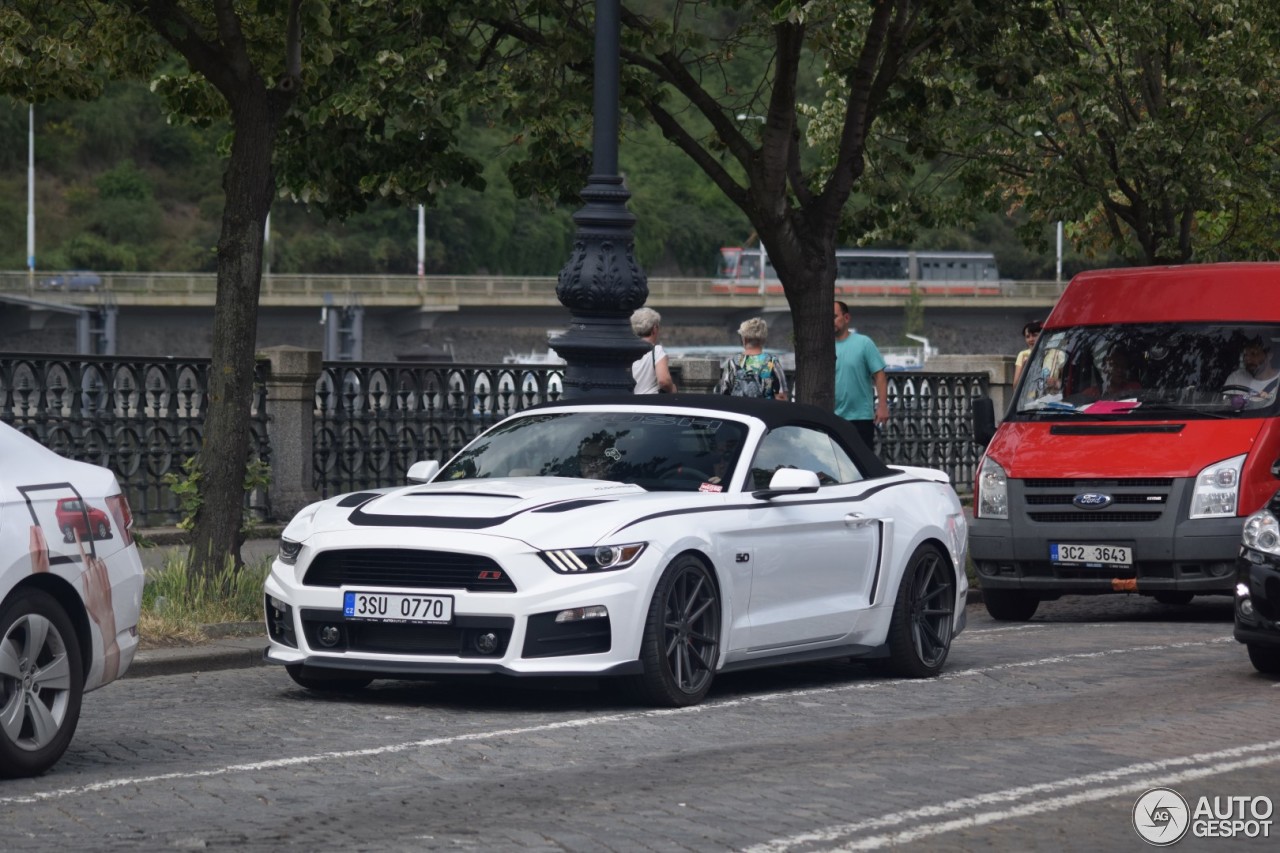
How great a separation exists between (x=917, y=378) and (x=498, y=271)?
98.5 m

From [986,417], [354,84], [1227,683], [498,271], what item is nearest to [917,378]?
[986,417]

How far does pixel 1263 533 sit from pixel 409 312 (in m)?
84.4

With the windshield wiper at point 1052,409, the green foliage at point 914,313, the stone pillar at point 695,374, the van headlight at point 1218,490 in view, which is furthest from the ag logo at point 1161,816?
the green foliage at point 914,313

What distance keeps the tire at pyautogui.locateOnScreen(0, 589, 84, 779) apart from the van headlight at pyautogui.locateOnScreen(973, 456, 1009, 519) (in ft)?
27.8

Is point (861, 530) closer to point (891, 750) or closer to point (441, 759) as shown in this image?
point (891, 750)

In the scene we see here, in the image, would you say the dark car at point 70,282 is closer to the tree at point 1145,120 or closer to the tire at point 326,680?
the tree at point 1145,120

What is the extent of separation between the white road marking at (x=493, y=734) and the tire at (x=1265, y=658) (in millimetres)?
1133

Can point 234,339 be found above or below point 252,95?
below

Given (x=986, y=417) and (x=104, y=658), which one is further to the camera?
(x=986, y=417)

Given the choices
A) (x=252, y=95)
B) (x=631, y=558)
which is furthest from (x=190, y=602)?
(x=631, y=558)

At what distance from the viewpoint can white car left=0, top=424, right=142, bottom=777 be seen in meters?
7.62

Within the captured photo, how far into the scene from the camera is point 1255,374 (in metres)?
15.0

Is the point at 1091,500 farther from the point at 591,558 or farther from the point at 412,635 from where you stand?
the point at 412,635

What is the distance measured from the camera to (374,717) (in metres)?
9.35
